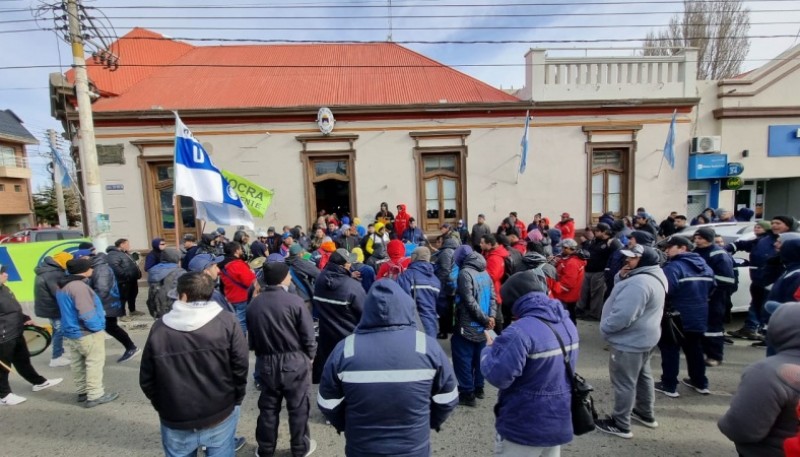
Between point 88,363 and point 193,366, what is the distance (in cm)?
296

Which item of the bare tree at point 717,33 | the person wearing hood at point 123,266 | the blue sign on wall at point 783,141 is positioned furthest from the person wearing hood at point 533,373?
the bare tree at point 717,33

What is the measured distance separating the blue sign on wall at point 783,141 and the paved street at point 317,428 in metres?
11.8

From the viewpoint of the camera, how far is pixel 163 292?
4898mm

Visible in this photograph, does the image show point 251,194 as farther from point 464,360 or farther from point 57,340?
point 464,360

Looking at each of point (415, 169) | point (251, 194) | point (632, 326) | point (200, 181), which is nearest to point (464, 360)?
point (632, 326)

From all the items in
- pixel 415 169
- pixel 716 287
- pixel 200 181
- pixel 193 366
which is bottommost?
pixel 716 287

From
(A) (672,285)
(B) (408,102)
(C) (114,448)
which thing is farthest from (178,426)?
(B) (408,102)

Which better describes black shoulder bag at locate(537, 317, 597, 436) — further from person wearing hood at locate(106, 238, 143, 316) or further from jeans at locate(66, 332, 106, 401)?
person wearing hood at locate(106, 238, 143, 316)

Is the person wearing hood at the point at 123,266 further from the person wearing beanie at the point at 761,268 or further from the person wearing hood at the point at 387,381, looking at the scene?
the person wearing beanie at the point at 761,268

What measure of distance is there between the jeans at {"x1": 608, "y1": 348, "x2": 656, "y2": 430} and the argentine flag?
6.68 meters

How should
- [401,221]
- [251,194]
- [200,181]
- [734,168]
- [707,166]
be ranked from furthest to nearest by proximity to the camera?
[734,168] < [707,166] < [401,221] < [251,194] < [200,181]

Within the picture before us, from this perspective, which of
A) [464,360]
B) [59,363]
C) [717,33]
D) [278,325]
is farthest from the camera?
[717,33]

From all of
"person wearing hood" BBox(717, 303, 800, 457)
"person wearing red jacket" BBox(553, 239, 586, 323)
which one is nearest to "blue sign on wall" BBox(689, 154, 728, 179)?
"person wearing red jacket" BBox(553, 239, 586, 323)

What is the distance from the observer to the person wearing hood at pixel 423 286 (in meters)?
4.16
